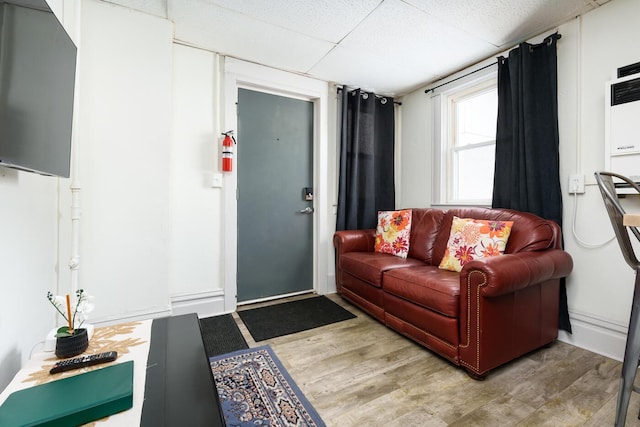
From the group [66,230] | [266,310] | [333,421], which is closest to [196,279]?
[266,310]

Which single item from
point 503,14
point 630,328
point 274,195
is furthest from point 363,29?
point 630,328

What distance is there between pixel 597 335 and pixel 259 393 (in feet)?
7.31

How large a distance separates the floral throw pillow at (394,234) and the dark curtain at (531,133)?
2.74 ft

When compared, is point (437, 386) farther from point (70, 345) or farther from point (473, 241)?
point (70, 345)

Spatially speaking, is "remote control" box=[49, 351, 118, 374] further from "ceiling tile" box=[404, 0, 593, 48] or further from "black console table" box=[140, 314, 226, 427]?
"ceiling tile" box=[404, 0, 593, 48]

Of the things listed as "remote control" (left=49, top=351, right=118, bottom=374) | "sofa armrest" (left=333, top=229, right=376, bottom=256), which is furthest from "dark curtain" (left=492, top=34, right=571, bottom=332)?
"remote control" (left=49, top=351, right=118, bottom=374)

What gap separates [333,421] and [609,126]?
2.41 meters

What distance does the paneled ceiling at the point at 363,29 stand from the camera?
192 centimetres

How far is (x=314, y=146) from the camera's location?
312 cm

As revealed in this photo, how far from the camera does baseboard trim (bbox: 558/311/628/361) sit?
1.77 metres

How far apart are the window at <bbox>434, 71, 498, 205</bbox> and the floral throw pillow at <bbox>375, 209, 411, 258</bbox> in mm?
598

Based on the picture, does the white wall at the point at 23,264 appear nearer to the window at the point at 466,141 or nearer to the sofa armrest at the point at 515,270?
the sofa armrest at the point at 515,270

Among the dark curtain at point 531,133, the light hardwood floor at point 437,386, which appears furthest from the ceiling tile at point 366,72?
the light hardwood floor at point 437,386

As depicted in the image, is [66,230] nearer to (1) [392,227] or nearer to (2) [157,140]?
(2) [157,140]
